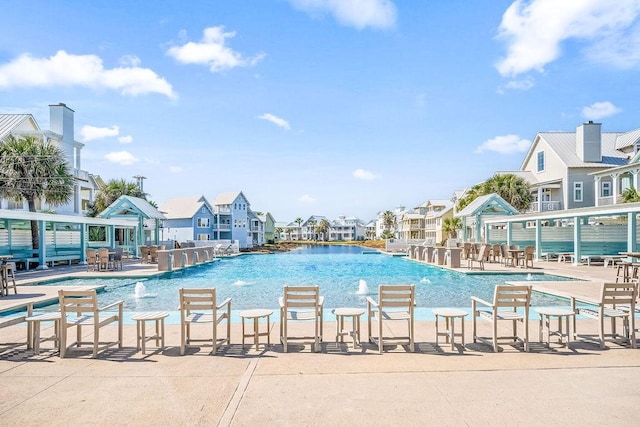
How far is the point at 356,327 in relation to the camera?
6.05 m

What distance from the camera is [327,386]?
432cm

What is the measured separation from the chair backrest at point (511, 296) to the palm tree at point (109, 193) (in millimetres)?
36262

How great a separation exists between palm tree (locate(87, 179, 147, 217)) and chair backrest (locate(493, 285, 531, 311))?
119 ft

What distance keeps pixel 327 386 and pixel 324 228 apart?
321ft

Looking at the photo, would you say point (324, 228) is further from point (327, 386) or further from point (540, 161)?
point (327, 386)

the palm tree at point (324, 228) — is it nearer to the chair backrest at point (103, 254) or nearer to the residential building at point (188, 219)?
the residential building at point (188, 219)

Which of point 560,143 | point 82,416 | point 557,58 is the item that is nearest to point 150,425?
point 82,416

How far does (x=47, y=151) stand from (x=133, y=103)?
8.74 meters

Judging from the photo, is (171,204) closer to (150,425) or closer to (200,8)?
(200,8)

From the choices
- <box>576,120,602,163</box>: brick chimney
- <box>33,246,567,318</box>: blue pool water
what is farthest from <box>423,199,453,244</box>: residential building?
<box>33,246,567,318</box>: blue pool water

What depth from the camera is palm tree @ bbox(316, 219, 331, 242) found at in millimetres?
101438

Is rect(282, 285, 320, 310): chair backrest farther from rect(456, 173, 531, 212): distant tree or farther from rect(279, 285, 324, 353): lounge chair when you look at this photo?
rect(456, 173, 531, 212): distant tree

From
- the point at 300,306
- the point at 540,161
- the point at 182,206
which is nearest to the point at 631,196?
the point at 540,161

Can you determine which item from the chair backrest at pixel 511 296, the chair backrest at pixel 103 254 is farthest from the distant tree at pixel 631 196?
the chair backrest at pixel 103 254
